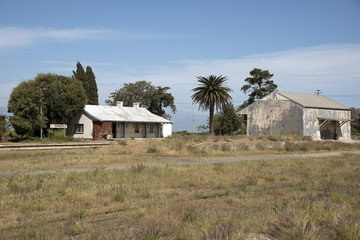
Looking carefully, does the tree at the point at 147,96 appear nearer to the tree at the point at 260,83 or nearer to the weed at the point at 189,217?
the tree at the point at 260,83

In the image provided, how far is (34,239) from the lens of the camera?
5.79 meters

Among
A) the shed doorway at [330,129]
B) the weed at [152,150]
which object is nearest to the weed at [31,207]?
the weed at [152,150]

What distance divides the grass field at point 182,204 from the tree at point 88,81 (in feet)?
149

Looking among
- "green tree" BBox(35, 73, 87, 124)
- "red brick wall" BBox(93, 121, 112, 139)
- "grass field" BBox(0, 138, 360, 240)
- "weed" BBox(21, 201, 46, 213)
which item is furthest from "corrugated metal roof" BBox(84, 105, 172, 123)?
"weed" BBox(21, 201, 46, 213)

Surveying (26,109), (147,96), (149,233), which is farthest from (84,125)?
(149,233)

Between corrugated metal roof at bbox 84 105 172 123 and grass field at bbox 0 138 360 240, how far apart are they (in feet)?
107

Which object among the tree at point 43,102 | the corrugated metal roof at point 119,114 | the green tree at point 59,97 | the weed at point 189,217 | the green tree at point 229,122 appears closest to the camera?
the weed at point 189,217

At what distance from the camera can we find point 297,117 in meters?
42.6

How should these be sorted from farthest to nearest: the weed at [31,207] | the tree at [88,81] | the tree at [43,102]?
1. the tree at [88,81]
2. the tree at [43,102]
3. the weed at [31,207]

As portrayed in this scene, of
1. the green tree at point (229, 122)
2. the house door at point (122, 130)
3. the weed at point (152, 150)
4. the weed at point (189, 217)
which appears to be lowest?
the weed at point (189, 217)

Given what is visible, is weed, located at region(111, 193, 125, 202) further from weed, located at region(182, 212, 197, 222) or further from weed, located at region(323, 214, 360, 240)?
weed, located at region(323, 214, 360, 240)

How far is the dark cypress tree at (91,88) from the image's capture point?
6088 cm

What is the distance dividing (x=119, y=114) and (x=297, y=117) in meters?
24.5

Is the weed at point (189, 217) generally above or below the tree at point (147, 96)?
below
